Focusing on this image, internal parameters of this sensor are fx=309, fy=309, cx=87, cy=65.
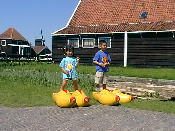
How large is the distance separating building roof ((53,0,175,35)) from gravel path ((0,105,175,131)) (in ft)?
47.9

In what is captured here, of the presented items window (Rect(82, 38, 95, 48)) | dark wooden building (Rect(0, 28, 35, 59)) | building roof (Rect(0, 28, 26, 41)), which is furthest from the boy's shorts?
building roof (Rect(0, 28, 26, 41))

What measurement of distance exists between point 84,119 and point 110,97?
1628mm

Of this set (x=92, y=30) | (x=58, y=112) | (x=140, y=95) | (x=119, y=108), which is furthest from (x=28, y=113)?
(x=92, y=30)

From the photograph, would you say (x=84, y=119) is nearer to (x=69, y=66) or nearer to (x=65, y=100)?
(x=65, y=100)

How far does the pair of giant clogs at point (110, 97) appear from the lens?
7.28 meters

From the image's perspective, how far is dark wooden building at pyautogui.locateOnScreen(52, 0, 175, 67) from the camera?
20844 mm

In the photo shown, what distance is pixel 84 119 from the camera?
5.80 metres

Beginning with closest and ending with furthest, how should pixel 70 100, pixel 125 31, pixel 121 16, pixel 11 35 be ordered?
1. pixel 70 100
2. pixel 125 31
3. pixel 121 16
4. pixel 11 35

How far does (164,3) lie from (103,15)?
4.66m

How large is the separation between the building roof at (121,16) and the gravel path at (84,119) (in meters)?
14.6

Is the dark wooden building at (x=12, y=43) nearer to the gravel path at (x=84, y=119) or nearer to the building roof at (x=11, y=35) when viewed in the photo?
the building roof at (x=11, y=35)

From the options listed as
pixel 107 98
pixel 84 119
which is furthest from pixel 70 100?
pixel 84 119

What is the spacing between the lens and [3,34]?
176 feet

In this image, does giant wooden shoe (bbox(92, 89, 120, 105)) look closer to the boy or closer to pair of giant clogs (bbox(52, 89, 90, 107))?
pair of giant clogs (bbox(52, 89, 90, 107))
